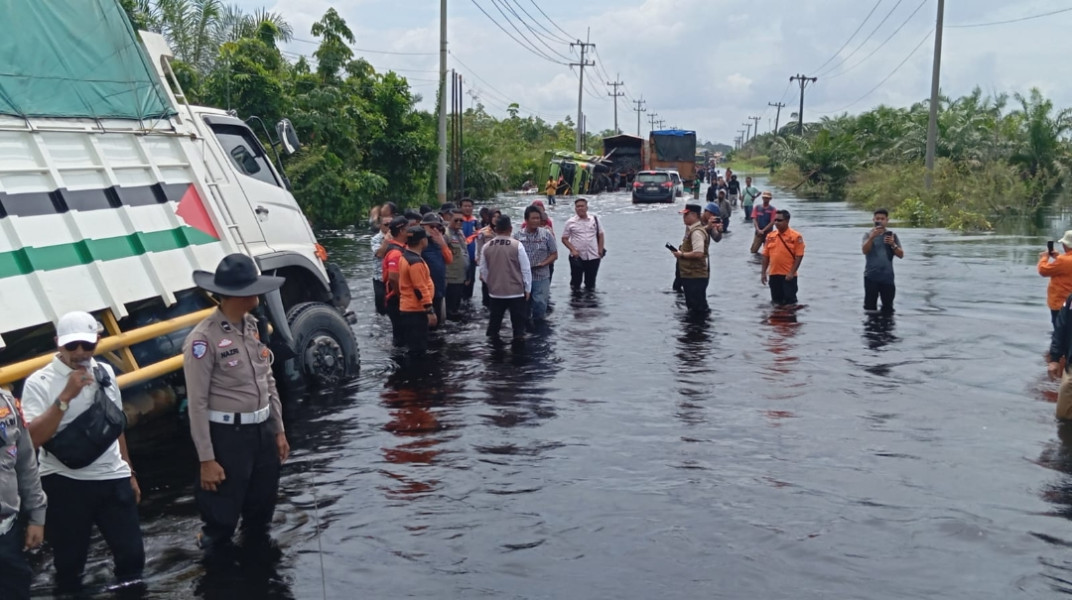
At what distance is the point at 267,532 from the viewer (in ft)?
20.7

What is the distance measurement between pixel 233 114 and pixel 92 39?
2361 millimetres

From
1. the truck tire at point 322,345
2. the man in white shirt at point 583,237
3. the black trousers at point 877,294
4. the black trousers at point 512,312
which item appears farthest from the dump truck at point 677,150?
the truck tire at point 322,345

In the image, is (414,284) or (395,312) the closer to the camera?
(414,284)

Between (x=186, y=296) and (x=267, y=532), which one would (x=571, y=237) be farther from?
(x=267, y=532)

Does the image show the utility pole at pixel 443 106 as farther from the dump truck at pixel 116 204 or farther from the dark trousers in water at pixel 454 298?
the dump truck at pixel 116 204

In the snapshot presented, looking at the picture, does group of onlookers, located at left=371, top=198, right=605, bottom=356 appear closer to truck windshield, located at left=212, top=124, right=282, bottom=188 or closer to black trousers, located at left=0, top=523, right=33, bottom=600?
truck windshield, located at left=212, top=124, right=282, bottom=188

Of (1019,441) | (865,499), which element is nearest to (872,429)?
(1019,441)

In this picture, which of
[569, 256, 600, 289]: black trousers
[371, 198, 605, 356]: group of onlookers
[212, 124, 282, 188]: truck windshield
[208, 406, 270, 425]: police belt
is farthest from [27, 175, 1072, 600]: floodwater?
[569, 256, 600, 289]: black trousers

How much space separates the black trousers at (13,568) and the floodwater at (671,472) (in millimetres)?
1157

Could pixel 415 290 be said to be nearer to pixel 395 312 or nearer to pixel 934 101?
pixel 395 312

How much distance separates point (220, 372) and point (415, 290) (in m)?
5.52

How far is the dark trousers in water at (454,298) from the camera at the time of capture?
568 inches

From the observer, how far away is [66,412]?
4938mm

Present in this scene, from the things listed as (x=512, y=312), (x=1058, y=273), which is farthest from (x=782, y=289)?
(x=1058, y=273)
